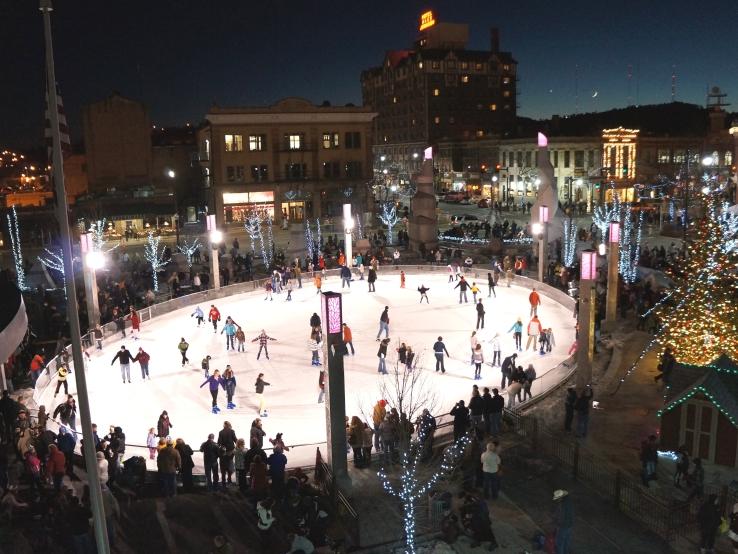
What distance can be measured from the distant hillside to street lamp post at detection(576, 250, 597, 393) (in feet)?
185

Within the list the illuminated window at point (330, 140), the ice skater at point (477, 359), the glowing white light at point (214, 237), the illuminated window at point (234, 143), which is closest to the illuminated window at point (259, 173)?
the illuminated window at point (234, 143)

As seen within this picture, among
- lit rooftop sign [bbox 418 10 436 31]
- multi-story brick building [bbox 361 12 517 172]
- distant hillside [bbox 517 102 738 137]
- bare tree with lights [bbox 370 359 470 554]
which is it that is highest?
lit rooftop sign [bbox 418 10 436 31]

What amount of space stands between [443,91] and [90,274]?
8578 cm

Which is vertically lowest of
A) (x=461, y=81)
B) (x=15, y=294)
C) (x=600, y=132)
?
(x=15, y=294)

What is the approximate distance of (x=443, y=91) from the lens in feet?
334

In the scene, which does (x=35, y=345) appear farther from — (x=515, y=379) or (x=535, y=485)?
(x=535, y=485)

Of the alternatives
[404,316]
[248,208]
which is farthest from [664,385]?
[248,208]

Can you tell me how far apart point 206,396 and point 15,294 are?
5.91m

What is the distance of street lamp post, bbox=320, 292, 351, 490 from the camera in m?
12.4

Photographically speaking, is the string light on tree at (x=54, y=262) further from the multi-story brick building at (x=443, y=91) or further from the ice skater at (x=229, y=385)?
the multi-story brick building at (x=443, y=91)

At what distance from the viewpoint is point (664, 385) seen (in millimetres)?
17078

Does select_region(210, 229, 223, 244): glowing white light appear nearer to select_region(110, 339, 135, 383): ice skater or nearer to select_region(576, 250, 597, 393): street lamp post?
select_region(110, 339, 135, 383): ice skater

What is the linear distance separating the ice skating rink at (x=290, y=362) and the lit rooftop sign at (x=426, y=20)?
88055mm

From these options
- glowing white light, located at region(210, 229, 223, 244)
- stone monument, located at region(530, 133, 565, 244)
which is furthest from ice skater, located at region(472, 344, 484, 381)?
stone monument, located at region(530, 133, 565, 244)
